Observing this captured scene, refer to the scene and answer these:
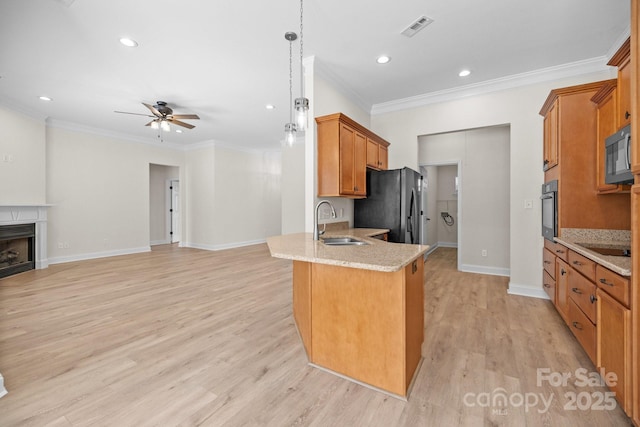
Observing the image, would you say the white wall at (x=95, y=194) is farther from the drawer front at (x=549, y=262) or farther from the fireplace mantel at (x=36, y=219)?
the drawer front at (x=549, y=262)

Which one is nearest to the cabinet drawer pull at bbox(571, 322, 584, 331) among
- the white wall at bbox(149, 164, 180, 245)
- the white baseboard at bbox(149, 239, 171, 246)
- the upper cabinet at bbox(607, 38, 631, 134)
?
the upper cabinet at bbox(607, 38, 631, 134)

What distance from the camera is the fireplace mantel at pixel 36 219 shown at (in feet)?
15.0

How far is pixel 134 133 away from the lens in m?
6.37

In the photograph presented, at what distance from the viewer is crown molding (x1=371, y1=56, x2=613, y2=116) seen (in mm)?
3264

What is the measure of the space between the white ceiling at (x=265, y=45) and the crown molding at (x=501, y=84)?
10cm

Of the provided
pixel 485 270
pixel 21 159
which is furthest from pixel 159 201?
pixel 485 270

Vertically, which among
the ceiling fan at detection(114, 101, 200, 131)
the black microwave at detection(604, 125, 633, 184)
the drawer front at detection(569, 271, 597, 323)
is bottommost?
the drawer front at detection(569, 271, 597, 323)

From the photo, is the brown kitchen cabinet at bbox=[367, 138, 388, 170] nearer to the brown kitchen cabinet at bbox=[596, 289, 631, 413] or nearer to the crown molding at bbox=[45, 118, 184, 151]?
the brown kitchen cabinet at bbox=[596, 289, 631, 413]

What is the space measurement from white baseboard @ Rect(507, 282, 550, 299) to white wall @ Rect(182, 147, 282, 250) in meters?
6.35

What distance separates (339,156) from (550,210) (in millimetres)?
2327

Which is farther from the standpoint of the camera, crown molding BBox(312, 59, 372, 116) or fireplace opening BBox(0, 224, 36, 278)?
fireplace opening BBox(0, 224, 36, 278)

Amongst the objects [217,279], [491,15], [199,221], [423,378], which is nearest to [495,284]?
[423,378]

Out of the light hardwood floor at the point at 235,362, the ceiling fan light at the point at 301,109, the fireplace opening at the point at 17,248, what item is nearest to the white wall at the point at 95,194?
the fireplace opening at the point at 17,248

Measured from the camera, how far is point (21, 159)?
A: 476 cm
